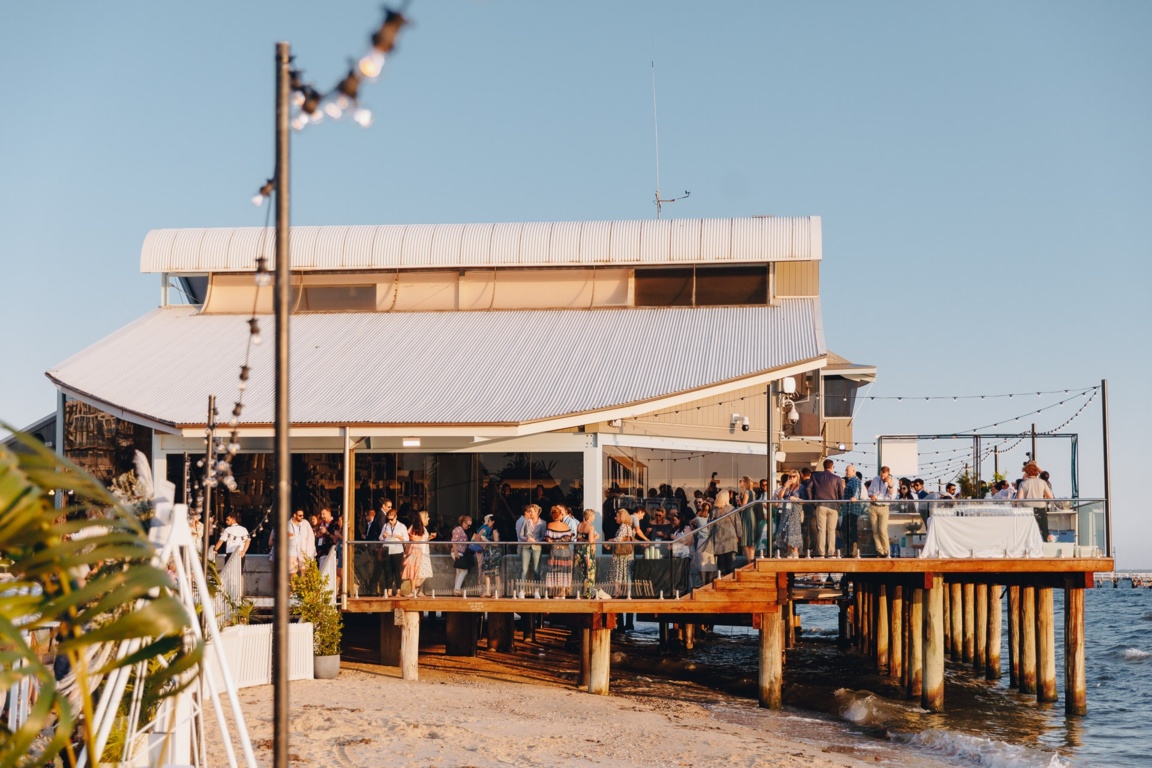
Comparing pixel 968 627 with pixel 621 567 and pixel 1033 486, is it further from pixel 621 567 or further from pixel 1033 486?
pixel 621 567

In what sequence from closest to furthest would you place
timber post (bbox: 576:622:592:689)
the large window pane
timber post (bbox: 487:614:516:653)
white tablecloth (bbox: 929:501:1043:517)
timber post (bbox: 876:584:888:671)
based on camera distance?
white tablecloth (bbox: 929:501:1043:517)
timber post (bbox: 576:622:592:689)
timber post (bbox: 487:614:516:653)
timber post (bbox: 876:584:888:671)
the large window pane

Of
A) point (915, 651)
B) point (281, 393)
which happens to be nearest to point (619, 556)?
point (915, 651)

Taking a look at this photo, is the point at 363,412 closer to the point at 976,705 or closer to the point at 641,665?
the point at 641,665

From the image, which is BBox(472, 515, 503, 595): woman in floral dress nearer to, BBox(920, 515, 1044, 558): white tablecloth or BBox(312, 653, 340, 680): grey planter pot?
BBox(312, 653, 340, 680): grey planter pot

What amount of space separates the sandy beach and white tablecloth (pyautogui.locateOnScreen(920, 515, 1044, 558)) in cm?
339

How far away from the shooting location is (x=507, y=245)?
105 ft

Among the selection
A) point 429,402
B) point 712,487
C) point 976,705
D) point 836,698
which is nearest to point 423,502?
point 429,402

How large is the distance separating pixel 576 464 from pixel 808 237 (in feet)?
32.9

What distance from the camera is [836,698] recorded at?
2284cm

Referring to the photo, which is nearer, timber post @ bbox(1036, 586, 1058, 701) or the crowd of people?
the crowd of people

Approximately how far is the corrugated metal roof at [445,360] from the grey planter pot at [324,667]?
4062 mm

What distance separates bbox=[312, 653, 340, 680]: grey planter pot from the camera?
20.0 metres

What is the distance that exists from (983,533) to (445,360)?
11144 mm

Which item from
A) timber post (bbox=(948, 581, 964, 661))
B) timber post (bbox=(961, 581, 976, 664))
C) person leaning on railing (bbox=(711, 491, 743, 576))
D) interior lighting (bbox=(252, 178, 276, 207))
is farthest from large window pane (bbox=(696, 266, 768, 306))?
interior lighting (bbox=(252, 178, 276, 207))
